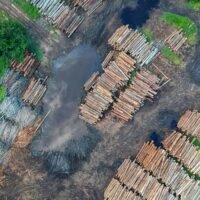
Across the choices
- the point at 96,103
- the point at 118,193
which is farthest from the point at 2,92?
the point at 118,193

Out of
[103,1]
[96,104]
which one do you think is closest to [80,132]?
[96,104]

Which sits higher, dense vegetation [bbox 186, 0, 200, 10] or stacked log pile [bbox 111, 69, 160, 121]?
dense vegetation [bbox 186, 0, 200, 10]

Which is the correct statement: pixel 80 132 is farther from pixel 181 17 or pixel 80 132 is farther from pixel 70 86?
pixel 181 17

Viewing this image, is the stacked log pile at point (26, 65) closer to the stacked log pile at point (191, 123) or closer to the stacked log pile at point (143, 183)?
the stacked log pile at point (143, 183)

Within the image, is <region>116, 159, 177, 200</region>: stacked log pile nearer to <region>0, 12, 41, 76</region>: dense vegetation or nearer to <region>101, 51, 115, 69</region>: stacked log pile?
<region>101, 51, 115, 69</region>: stacked log pile

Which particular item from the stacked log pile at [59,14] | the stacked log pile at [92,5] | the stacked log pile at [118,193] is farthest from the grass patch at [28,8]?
the stacked log pile at [118,193]

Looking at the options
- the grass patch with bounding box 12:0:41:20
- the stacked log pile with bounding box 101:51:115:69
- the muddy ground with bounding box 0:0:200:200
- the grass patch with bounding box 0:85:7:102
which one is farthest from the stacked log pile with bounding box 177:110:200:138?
the grass patch with bounding box 12:0:41:20
